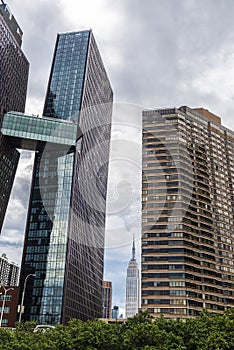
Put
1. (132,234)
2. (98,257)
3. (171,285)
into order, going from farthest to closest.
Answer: (98,257), (171,285), (132,234)

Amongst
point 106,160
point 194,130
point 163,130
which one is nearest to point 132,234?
point 163,130

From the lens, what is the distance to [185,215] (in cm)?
13288

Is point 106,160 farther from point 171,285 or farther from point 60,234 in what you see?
point 171,285

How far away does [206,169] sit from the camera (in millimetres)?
151750

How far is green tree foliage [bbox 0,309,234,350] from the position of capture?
131 ft

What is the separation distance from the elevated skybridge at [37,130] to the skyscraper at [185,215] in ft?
92.2

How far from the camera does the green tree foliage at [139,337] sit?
39.8 metres

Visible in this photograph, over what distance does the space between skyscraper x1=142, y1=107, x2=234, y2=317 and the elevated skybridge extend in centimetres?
2810

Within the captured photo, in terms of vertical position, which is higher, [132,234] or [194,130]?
[194,130]

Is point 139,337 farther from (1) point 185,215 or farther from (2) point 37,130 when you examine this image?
(2) point 37,130

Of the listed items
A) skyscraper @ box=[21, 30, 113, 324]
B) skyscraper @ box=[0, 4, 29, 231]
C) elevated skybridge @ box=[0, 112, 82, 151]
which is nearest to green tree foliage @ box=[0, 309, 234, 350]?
skyscraper @ box=[21, 30, 113, 324]

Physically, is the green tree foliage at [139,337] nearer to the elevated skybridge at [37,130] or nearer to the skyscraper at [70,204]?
the skyscraper at [70,204]

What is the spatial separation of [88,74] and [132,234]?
392 feet

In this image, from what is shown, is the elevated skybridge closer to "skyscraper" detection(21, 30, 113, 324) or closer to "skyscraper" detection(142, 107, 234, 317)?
"skyscraper" detection(21, 30, 113, 324)
